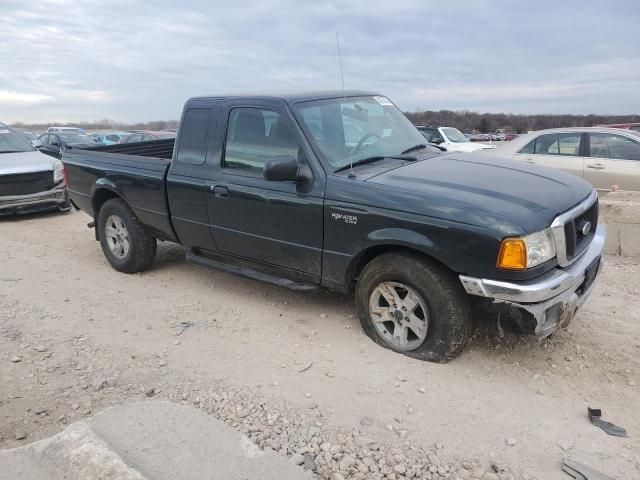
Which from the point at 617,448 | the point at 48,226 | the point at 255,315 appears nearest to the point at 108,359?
the point at 255,315

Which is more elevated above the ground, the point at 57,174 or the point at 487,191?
the point at 487,191

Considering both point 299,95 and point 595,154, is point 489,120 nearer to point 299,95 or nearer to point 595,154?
point 595,154

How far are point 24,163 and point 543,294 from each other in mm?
8921

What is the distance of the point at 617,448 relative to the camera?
2861 millimetres

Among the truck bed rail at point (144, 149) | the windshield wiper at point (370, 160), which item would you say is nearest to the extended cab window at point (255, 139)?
the windshield wiper at point (370, 160)

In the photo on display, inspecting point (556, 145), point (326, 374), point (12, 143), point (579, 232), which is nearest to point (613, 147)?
point (556, 145)

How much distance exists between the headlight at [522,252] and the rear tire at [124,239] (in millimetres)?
3998

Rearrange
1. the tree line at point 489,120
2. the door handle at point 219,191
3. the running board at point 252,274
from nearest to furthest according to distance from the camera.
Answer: the running board at point 252,274, the door handle at point 219,191, the tree line at point 489,120

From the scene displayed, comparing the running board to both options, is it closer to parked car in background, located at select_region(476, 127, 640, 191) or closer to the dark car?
the dark car

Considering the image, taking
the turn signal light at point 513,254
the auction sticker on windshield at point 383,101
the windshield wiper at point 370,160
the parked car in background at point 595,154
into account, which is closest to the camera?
the turn signal light at point 513,254

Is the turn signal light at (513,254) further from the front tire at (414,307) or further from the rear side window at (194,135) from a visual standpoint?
the rear side window at (194,135)

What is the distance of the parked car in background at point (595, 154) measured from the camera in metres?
7.98

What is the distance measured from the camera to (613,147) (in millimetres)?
8195

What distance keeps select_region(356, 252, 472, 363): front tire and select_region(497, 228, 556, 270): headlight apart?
0.43 metres
